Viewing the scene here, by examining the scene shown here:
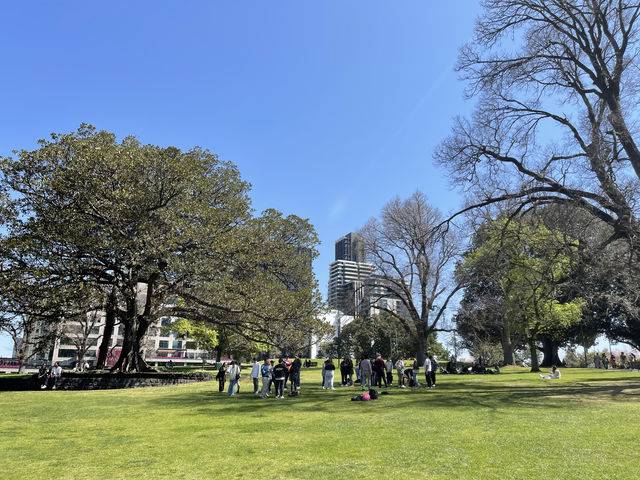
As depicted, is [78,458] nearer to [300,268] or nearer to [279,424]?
[279,424]

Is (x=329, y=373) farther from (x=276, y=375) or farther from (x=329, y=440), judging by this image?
(x=329, y=440)

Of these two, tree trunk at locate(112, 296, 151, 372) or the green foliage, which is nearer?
the green foliage

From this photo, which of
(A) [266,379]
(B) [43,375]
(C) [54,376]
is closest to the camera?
(A) [266,379]

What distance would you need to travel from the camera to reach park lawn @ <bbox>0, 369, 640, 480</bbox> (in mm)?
5965

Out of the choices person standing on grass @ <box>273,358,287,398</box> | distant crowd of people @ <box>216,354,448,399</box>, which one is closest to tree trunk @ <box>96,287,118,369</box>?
distant crowd of people @ <box>216,354,448,399</box>

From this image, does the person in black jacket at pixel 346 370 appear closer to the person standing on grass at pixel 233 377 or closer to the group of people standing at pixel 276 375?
the group of people standing at pixel 276 375

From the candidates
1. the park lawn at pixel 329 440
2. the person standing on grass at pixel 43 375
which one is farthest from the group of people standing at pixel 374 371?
the person standing on grass at pixel 43 375

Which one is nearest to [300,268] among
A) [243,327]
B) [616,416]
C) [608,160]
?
[243,327]

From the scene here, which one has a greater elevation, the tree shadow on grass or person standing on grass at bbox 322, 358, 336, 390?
person standing on grass at bbox 322, 358, 336, 390

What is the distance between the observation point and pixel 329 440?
790 centimetres

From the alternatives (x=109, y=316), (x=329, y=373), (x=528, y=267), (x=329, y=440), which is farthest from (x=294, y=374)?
(x=109, y=316)

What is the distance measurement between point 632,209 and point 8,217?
2863cm

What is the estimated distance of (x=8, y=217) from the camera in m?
19.5

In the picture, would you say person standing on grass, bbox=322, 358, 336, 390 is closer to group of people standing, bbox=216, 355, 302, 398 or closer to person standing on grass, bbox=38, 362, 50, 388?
group of people standing, bbox=216, 355, 302, 398
